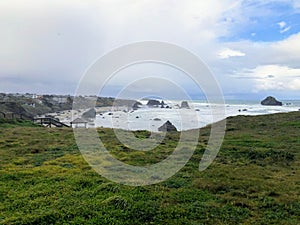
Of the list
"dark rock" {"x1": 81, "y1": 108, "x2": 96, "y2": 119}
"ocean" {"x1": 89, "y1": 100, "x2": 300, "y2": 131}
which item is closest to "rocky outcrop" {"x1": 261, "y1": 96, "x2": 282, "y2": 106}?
"ocean" {"x1": 89, "y1": 100, "x2": 300, "y2": 131}

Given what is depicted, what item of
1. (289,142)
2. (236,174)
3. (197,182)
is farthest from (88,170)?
(289,142)

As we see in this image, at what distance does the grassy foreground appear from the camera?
7.50 meters

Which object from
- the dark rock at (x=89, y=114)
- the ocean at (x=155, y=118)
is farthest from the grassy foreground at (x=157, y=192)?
the dark rock at (x=89, y=114)

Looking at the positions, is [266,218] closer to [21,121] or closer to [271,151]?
[271,151]

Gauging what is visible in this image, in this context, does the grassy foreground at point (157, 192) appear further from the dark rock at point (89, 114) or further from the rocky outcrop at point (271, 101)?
the rocky outcrop at point (271, 101)

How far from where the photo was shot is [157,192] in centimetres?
920

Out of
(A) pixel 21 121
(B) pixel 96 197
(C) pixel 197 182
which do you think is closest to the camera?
(B) pixel 96 197

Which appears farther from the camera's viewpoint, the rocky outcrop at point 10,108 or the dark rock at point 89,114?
the rocky outcrop at point 10,108

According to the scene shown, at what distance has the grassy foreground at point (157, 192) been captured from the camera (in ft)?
24.6

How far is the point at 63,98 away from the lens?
108 metres

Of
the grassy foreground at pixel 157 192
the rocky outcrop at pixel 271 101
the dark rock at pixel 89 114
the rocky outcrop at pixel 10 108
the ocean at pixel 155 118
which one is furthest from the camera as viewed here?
the rocky outcrop at pixel 271 101

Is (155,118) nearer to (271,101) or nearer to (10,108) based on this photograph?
(10,108)

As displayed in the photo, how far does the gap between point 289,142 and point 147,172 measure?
10131 millimetres

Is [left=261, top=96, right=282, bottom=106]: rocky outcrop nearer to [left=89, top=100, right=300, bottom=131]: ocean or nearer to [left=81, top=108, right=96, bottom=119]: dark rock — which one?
[left=89, top=100, right=300, bottom=131]: ocean
